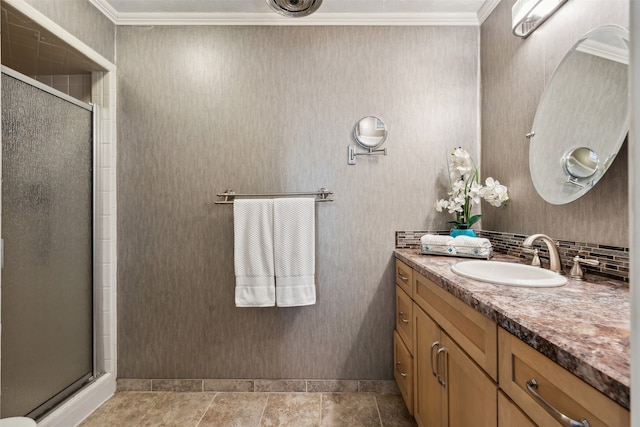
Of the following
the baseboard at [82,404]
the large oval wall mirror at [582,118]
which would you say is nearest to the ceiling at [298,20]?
the large oval wall mirror at [582,118]

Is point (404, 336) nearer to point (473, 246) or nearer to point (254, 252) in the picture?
point (473, 246)

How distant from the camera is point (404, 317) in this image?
1.66m

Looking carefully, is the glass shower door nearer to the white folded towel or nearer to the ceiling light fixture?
the ceiling light fixture

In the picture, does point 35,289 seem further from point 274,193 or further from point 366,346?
point 366,346

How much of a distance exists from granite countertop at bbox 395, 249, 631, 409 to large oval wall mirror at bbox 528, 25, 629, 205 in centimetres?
39

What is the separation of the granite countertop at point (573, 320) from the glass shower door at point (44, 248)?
1756mm

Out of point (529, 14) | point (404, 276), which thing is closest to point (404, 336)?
point (404, 276)

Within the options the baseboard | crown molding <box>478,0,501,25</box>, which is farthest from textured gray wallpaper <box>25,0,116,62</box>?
crown molding <box>478,0,501,25</box>

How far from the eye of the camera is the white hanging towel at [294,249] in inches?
69.7

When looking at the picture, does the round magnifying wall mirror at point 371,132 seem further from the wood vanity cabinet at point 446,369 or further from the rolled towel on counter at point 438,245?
the wood vanity cabinet at point 446,369

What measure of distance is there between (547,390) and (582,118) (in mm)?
1013

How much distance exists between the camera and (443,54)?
1902mm

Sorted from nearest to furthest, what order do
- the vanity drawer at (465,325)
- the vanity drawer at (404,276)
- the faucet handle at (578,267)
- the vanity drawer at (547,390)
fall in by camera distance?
the vanity drawer at (547,390)
the vanity drawer at (465,325)
the faucet handle at (578,267)
the vanity drawer at (404,276)

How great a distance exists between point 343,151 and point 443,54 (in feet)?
2.78
